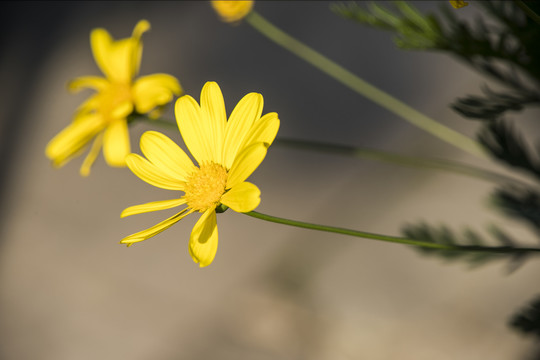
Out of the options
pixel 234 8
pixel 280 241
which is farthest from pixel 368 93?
pixel 280 241

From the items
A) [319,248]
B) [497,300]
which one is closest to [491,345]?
[497,300]

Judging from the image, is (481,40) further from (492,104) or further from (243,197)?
(243,197)

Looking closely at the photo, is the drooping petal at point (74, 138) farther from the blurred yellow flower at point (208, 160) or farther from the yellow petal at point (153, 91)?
the blurred yellow flower at point (208, 160)

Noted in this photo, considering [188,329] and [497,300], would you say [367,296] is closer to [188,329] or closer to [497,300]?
[497,300]

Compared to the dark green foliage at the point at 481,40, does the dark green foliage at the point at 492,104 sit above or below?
below

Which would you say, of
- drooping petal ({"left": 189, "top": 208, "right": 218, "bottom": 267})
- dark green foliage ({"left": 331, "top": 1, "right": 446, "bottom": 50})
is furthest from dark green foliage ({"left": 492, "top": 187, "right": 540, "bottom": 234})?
drooping petal ({"left": 189, "top": 208, "right": 218, "bottom": 267})

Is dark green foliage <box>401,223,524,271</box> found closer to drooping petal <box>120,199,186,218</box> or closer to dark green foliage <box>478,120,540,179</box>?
dark green foliage <box>478,120,540,179</box>

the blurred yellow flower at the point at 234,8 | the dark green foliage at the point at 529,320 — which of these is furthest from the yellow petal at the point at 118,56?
the dark green foliage at the point at 529,320
